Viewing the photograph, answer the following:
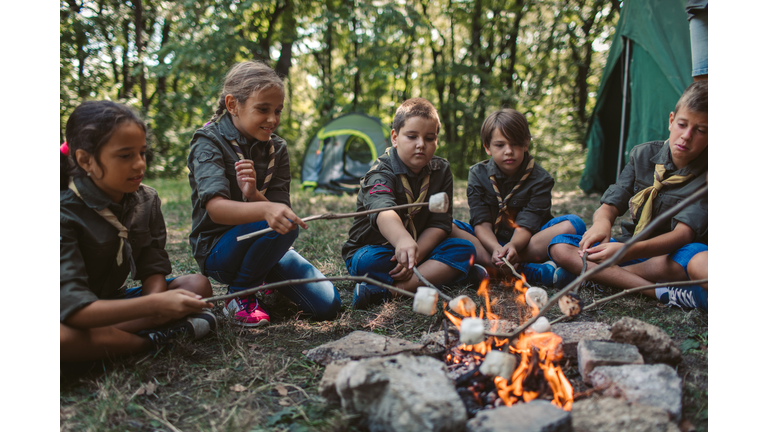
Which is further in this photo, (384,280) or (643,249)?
(384,280)

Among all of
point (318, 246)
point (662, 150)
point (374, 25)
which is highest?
point (374, 25)

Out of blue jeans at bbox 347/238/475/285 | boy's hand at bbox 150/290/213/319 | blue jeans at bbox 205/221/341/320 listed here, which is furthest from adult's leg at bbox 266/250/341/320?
boy's hand at bbox 150/290/213/319

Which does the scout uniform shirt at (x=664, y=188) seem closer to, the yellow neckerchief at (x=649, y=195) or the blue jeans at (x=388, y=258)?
the yellow neckerchief at (x=649, y=195)

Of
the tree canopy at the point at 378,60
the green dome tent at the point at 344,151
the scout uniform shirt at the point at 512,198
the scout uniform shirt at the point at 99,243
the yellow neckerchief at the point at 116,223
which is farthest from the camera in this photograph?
the tree canopy at the point at 378,60

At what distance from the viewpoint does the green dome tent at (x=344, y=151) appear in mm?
8062

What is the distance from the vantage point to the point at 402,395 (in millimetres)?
1229

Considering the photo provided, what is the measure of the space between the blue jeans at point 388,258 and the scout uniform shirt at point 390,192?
10 centimetres

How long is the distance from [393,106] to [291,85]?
13.8ft

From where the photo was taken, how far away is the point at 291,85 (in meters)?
15.5

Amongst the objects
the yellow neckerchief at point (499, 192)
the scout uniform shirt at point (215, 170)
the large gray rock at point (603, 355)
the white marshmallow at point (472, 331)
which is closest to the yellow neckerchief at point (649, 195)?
the yellow neckerchief at point (499, 192)

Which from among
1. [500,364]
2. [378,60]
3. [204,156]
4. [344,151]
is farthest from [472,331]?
[378,60]

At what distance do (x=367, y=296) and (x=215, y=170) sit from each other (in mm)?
1032

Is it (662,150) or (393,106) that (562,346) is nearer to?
(662,150)

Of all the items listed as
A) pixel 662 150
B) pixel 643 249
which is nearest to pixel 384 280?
pixel 643 249
